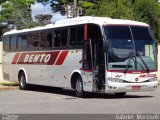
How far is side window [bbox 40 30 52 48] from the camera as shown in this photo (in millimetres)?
23337

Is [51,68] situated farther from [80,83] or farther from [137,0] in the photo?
[137,0]

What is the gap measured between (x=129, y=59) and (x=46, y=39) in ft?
18.6

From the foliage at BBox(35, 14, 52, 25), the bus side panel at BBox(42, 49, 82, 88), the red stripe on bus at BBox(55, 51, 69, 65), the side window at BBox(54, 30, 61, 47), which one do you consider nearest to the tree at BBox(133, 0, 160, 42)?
the foliage at BBox(35, 14, 52, 25)

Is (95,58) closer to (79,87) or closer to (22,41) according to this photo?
(79,87)

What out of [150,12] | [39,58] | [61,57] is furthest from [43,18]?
[61,57]

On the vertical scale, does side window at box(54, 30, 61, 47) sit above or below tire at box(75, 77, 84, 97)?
above

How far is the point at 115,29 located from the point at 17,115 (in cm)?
710

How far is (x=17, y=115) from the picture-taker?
13.9 meters

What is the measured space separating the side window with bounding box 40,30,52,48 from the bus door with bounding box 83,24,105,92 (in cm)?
378

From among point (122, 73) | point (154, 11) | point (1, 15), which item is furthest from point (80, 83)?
point (1, 15)

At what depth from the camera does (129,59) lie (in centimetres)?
1931

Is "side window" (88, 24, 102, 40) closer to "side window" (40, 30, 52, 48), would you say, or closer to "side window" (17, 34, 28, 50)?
"side window" (40, 30, 52, 48)

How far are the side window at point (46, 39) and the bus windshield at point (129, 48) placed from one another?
4545 mm

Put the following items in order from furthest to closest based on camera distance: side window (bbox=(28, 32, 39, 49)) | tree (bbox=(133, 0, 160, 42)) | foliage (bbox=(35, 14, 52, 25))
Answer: foliage (bbox=(35, 14, 52, 25)) < tree (bbox=(133, 0, 160, 42)) < side window (bbox=(28, 32, 39, 49))
